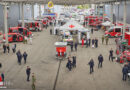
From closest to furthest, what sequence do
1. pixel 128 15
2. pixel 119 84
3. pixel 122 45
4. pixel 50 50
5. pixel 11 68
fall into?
pixel 119 84
pixel 11 68
pixel 122 45
pixel 50 50
pixel 128 15

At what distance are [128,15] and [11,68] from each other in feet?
96.6

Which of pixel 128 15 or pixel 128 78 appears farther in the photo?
pixel 128 15

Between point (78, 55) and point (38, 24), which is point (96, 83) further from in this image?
point (38, 24)

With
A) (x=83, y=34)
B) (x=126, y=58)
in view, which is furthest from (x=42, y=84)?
(x=83, y=34)

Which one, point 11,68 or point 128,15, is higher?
point 128,15

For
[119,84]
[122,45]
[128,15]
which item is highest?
[128,15]

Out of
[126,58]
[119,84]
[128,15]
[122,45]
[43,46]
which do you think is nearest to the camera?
[119,84]

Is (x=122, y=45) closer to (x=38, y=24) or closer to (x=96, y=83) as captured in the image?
(x=96, y=83)

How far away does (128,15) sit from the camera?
42.9 meters

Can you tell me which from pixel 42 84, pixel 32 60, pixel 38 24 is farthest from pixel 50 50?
pixel 38 24

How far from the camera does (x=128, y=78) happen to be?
16.2 metres

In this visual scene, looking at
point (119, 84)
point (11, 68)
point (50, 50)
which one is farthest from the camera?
point (50, 50)

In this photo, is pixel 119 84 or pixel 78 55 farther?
pixel 78 55

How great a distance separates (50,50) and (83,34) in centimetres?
576
